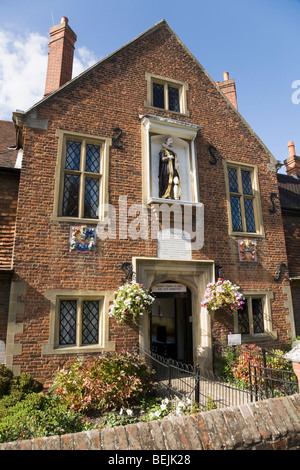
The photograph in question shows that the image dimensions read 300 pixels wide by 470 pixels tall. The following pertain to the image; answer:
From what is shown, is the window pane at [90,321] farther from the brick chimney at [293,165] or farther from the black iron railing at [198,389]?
the brick chimney at [293,165]

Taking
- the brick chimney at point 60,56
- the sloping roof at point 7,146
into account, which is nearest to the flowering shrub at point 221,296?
the sloping roof at point 7,146

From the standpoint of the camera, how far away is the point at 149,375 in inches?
291

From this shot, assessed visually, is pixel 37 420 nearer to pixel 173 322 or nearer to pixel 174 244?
pixel 174 244

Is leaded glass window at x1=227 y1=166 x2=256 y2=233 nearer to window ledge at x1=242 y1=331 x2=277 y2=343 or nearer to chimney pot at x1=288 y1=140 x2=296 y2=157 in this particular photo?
window ledge at x1=242 y1=331 x2=277 y2=343

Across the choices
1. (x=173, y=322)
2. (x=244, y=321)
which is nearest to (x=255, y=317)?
(x=244, y=321)

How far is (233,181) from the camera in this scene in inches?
439

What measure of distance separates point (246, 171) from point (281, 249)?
10.7 feet

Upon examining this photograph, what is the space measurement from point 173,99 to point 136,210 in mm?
4904

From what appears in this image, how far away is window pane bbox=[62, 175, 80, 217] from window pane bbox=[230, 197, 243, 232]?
18.1ft

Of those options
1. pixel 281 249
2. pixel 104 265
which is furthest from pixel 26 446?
pixel 281 249

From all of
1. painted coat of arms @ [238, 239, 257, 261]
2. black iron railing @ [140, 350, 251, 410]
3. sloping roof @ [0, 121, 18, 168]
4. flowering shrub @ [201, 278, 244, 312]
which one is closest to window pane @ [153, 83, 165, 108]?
sloping roof @ [0, 121, 18, 168]

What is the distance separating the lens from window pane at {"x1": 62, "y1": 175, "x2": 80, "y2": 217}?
856cm

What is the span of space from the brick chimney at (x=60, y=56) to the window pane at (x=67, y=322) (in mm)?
8461

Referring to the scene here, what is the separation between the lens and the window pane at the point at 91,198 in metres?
8.77
